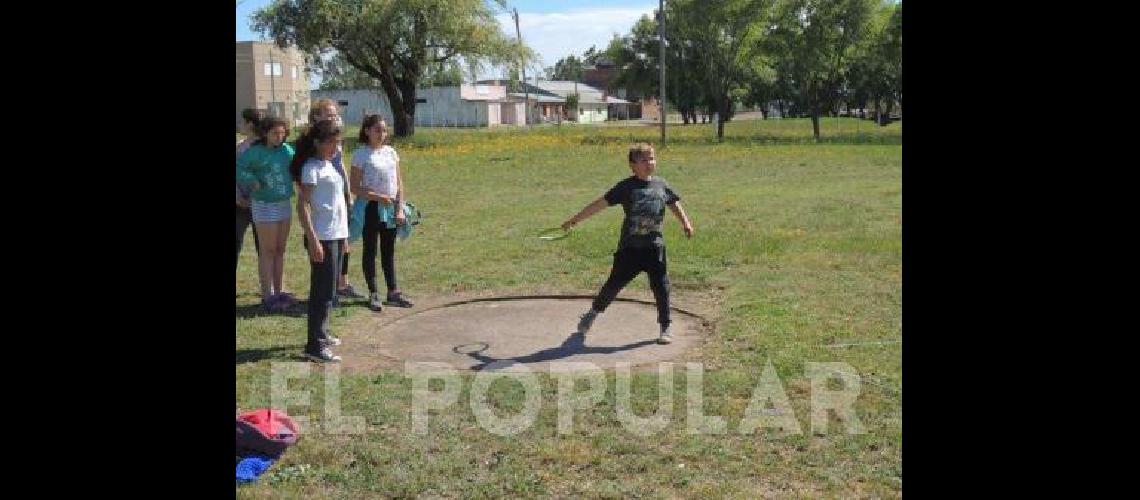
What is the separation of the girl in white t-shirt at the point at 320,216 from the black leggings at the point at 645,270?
1861 mm

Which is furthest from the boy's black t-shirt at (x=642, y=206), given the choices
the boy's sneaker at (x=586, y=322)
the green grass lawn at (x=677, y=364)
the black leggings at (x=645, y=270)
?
the green grass lawn at (x=677, y=364)

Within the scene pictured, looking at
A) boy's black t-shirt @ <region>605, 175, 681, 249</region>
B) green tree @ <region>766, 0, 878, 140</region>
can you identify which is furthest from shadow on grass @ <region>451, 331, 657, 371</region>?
green tree @ <region>766, 0, 878, 140</region>

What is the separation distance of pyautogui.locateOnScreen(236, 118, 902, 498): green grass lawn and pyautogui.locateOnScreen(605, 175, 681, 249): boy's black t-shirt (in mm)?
869

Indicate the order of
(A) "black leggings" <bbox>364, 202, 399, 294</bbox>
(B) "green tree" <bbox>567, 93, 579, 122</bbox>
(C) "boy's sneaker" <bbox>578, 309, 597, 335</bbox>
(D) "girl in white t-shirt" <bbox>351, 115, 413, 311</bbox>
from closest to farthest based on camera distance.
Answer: (C) "boy's sneaker" <bbox>578, 309, 597, 335</bbox>
(D) "girl in white t-shirt" <bbox>351, 115, 413, 311</bbox>
(A) "black leggings" <bbox>364, 202, 399, 294</bbox>
(B) "green tree" <bbox>567, 93, 579, 122</bbox>

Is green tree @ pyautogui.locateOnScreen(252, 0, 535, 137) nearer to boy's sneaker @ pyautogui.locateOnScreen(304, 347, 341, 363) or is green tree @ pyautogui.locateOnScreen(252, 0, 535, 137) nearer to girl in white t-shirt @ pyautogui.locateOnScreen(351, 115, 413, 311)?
girl in white t-shirt @ pyautogui.locateOnScreen(351, 115, 413, 311)

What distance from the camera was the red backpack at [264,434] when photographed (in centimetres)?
466

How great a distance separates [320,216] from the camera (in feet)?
21.6

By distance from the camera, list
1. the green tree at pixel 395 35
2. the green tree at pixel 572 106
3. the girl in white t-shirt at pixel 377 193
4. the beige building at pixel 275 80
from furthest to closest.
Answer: the green tree at pixel 572 106 → the beige building at pixel 275 80 → the green tree at pixel 395 35 → the girl in white t-shirt at pixel 377 193

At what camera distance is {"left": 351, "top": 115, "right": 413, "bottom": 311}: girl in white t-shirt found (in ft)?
25.8

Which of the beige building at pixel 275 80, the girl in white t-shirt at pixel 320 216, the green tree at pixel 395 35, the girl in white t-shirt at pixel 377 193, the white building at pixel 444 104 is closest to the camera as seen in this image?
the girl in white t-shirt at pixel 320 216

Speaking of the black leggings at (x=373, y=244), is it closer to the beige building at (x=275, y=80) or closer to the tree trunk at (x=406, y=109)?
the tree trunk at (x=406, y=109)

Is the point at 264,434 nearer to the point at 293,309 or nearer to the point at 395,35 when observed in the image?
the point at 293,309
